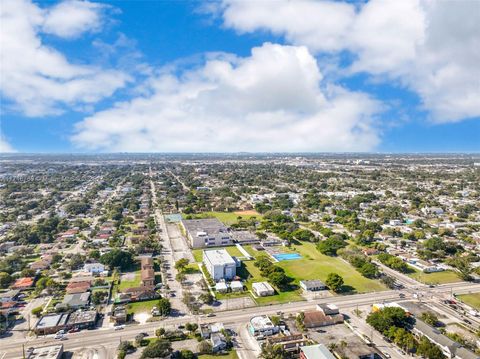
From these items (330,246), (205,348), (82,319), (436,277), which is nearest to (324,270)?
(330,246)

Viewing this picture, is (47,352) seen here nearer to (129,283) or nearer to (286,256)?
(129,283)

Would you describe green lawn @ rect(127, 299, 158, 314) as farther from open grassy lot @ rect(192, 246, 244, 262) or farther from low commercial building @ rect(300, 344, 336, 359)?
low commercial building @ rect(300, 344, 336, 359)

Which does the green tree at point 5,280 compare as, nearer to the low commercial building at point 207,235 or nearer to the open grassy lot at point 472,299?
the low commercial building at point 207,235

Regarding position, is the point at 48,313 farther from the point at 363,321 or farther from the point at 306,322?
the point at 363,321

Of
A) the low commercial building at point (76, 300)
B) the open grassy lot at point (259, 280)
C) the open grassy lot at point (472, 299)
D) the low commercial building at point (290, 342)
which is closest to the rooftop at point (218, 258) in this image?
the open grassy lot at point (259, 280)

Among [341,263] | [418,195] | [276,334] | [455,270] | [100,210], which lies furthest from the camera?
[418,195]

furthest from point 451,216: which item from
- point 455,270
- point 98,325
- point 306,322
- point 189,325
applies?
point 98,325
